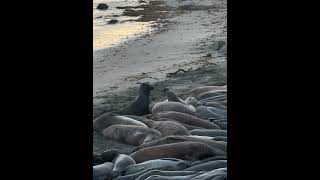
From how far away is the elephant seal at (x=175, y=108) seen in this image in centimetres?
822

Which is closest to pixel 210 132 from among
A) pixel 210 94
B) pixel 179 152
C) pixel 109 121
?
pixel 179 152

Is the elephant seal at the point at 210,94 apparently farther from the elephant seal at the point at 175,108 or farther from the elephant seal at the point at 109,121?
the elephant seal at the point at 109,121

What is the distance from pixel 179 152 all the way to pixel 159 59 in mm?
7306

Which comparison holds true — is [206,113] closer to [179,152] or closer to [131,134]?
[131,134]

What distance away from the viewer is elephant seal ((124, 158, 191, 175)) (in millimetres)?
5684

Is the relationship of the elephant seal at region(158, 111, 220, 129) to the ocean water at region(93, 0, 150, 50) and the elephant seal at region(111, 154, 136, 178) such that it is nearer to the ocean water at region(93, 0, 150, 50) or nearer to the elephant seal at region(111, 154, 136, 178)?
the elephant seal at region(111, 154, 136, 178)

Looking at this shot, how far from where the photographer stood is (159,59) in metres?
13.4
